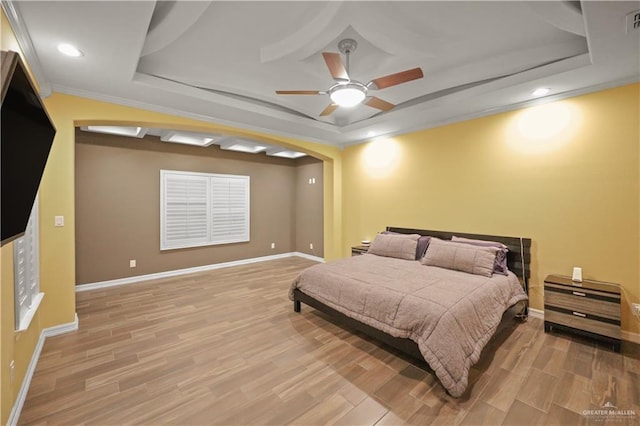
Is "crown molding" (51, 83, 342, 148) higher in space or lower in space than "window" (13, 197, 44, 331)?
higher

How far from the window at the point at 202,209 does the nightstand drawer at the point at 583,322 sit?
5511 millimetres

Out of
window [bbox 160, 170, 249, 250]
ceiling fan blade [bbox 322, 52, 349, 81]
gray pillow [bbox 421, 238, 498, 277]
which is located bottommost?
gray pillow [bbox 421, 238, 498, 277]

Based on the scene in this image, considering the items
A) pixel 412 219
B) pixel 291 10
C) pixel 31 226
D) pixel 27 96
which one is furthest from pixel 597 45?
pixel 31 226

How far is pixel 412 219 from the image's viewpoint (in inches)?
183

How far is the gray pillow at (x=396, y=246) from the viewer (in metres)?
3.99

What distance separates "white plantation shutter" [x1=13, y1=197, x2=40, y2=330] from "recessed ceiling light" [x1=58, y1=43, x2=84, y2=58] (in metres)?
1.30

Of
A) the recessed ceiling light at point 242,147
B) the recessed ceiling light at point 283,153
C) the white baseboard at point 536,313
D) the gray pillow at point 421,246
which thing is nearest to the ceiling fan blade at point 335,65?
the gray pillow at point 421,246

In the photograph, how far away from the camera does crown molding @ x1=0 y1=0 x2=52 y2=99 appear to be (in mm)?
1770

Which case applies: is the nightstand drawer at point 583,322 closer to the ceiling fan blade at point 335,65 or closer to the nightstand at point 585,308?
the nightstand at point 585,308

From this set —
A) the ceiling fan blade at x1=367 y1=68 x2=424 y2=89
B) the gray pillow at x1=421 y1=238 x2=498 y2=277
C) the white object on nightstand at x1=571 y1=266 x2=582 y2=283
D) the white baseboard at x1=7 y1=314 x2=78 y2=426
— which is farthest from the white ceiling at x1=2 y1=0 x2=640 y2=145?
the white baseboard at x1=7 y1=314 x2=78 y2=426

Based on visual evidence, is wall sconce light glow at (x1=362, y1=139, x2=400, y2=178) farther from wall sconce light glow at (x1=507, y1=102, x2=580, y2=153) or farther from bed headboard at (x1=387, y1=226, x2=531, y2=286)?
bed headboard at (x1=387, y1=226, x2=531, y2=286)

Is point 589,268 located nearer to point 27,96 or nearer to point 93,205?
point 27,96

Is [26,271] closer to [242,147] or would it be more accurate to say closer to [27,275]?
[27,275]

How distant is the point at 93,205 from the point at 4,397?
12.3 ft
